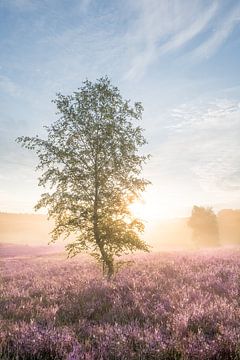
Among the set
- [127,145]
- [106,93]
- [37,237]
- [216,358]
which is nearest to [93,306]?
[216,358]

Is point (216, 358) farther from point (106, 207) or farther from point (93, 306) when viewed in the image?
point (106, 207)

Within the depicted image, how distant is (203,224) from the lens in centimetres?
6331

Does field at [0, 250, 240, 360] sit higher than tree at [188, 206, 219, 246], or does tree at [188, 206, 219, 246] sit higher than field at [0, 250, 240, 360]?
tree at [188, 206, 219, 246]

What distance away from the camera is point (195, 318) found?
551 centimetres

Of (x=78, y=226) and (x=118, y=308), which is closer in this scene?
(x=118, y=308)

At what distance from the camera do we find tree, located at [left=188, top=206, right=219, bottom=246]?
62.9 m

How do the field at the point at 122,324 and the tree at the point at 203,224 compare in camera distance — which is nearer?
the field at the point at 122,324

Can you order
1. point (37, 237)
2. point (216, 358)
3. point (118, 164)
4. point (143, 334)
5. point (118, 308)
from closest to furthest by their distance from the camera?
point (216, 358)
point (143, 334)
point (118, 308)
point (118, 164)
point (37, 237)

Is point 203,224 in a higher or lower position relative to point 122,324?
higher

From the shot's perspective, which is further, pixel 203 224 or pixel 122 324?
pixel 203 224

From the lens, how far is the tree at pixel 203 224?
6291 centimetres

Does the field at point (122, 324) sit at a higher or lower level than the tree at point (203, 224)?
lower

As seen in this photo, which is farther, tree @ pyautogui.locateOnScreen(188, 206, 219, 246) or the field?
tree @ pyautogui.locateOnScreen(188, 206, 219, 246)

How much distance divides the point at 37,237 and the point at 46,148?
113 metres
